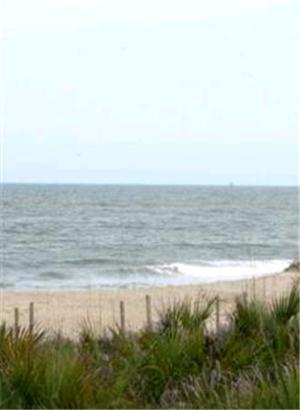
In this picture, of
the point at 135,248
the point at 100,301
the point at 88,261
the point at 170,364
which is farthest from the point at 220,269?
the point at 170,364

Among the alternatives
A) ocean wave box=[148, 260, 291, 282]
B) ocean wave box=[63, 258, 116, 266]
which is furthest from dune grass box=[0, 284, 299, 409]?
ocean wave box=[63, 258, 116, 266]

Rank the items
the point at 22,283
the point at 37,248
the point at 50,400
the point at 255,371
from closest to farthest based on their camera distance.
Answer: the point at 50,400
the point at 255,371
the point at 22,283
the point at 37,248

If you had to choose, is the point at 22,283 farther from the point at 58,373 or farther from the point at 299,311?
the point at 58,373

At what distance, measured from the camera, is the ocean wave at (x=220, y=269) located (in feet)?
113

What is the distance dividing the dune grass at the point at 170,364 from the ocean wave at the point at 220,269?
918 inches

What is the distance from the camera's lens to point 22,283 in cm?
3203

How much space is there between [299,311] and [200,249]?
134 ft

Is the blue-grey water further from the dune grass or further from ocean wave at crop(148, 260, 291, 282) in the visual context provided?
the dune grass

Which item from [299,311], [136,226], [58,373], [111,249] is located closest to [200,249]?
[111,249]

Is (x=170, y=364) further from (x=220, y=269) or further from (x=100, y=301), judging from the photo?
(x=220, y=269)

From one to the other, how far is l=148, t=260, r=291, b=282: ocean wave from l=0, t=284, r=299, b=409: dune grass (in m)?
23.3

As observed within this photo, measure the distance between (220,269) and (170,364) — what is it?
95.2 feet

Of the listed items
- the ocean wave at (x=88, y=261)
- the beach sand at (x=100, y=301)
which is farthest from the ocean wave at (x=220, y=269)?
the beach sand at (x=100, y=301)

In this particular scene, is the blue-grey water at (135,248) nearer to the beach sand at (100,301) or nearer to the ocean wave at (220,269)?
the ocean wave at (220,269)
